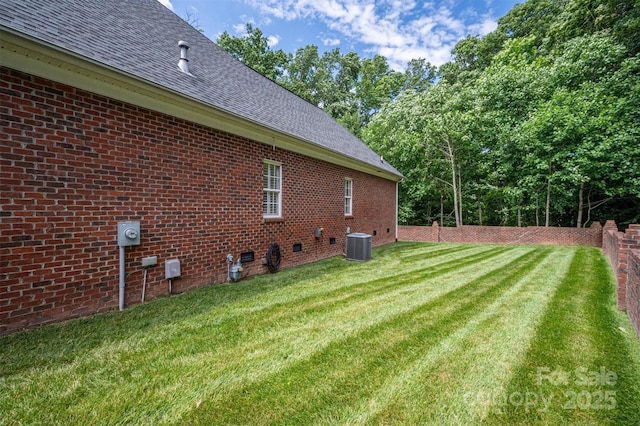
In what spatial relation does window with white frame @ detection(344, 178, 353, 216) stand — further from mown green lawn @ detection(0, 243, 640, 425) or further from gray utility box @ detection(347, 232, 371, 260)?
mown green lawn @ detection(0, 243, 640, 425)

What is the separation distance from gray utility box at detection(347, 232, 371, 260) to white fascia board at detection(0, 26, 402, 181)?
4.26m

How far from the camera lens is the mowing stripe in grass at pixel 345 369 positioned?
201 cm

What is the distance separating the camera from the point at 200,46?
7504 millimetres

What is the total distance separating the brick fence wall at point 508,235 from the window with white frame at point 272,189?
40.8ft

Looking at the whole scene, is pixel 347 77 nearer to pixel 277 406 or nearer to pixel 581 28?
pixel 581 28

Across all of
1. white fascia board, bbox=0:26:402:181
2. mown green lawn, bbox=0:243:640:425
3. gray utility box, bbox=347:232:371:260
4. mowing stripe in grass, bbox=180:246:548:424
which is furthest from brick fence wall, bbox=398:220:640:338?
white fascia board, bbox=0:26:402:181

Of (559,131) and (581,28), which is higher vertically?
(581,28)

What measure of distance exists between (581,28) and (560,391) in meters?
23.9

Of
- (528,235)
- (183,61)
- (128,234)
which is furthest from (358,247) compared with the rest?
(528,235)

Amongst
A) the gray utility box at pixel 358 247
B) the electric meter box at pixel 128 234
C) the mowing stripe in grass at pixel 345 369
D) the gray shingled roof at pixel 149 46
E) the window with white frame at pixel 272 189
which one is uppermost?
the gray shingled roof at pixel 149 46

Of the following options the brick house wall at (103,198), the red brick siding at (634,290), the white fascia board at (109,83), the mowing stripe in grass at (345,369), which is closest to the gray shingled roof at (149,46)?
the white fascia board at (109,83)

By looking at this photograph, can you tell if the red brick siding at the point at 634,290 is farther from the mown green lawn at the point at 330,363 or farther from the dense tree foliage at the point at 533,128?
the dense tree foliage at the point at 533,128

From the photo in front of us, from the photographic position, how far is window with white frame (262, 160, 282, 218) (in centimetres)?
676

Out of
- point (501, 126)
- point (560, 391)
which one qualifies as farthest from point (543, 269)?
point (501, 126)
